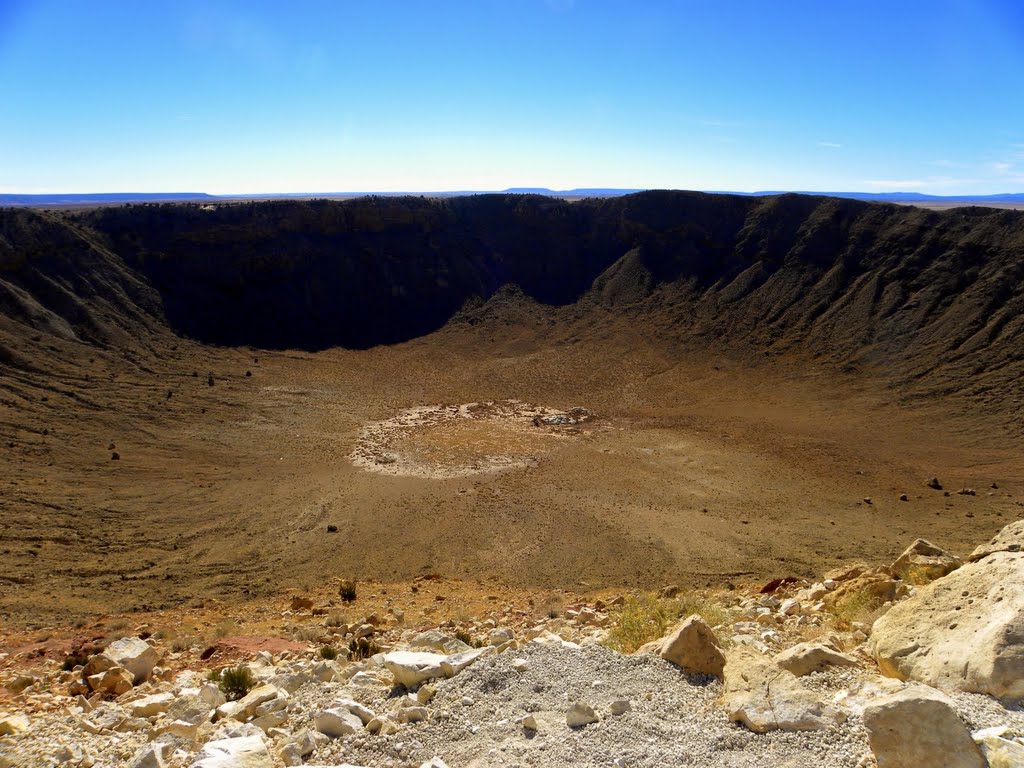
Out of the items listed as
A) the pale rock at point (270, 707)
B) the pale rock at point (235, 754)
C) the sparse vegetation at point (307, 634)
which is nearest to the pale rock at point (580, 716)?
the pale rock at point (235, 754)

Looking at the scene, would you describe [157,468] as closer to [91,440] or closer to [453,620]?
[91,440]

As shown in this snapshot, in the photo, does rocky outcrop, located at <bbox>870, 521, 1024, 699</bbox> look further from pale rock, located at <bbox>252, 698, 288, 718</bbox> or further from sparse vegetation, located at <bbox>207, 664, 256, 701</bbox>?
sparse vegetation, located at <bbox>207, 664, 256, 701</bbox>

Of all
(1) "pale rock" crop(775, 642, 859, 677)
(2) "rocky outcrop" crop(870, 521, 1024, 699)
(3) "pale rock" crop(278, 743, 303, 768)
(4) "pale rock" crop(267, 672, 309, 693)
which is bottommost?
(4) "pale rock" crop(267, 672, 309, 693)

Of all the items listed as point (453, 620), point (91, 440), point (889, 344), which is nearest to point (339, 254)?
point (91, 440)

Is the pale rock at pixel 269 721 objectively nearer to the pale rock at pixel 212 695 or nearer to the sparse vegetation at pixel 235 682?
the pale rock at pixel 212 695

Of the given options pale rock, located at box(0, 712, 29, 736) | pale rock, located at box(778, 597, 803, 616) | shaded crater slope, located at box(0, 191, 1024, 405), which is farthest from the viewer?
shaded crater slope, located at box(0, 191, 1024, 405)

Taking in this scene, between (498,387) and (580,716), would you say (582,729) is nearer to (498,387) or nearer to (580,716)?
(580,716)

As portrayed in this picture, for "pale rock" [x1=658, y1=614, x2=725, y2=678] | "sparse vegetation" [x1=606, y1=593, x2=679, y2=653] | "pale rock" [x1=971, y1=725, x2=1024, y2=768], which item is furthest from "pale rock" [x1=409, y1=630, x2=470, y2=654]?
"pale rock" [x1=971, y1=725, x2=1024, y2=768]
